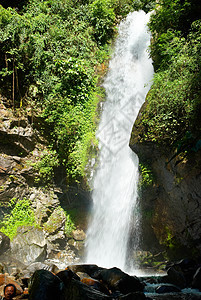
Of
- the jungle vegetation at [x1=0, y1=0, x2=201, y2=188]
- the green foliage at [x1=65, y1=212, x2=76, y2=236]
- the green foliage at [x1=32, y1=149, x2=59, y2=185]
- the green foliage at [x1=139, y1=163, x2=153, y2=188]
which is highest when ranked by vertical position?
the jungle vegetation at [x1=0, y1=0, x2=201, y2=188]

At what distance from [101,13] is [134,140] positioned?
8.46 m

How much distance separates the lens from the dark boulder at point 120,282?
3988mm

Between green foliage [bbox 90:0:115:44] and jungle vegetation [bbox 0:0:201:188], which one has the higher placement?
green foliage [bbox 90:0:115:44]

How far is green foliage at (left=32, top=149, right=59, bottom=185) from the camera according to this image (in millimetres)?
7867

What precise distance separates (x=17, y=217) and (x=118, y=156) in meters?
4.28

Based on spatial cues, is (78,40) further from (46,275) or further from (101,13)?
(46,275)

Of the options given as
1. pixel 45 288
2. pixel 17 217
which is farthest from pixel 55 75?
pixel 45 288

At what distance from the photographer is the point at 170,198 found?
6273 millimetres

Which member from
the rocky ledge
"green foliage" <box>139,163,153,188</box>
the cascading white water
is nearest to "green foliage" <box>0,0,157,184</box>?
the cascading white water

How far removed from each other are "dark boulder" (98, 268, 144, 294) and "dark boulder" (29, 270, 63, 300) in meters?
1.23

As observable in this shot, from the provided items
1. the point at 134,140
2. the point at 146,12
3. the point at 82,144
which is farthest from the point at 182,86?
the point at 146,12

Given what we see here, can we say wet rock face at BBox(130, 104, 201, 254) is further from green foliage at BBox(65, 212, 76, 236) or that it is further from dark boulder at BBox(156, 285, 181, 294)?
green foliage at BBox(65, 212, 76, 236)

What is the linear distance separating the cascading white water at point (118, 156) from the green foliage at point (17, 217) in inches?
88.5

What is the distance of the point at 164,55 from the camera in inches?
313
